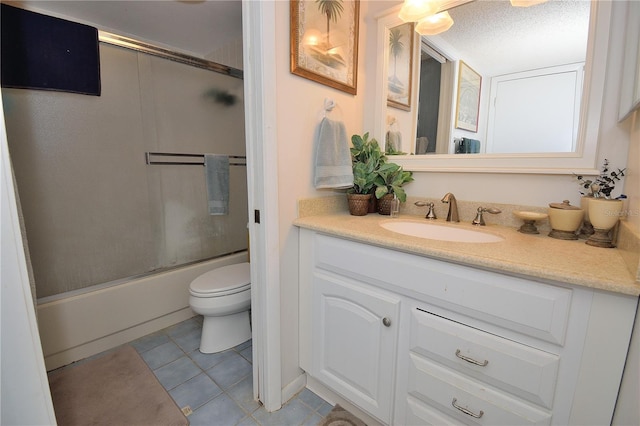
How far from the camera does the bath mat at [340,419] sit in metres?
1.16

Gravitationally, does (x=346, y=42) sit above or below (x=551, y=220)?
above

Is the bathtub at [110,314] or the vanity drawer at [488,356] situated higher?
the vanity drawer at [488,356]

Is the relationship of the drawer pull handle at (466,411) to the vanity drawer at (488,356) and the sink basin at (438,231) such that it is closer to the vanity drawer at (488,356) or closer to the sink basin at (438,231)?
the vanity drawer at (488,356)

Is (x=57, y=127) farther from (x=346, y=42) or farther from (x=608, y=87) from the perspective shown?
(x=608, y=87)

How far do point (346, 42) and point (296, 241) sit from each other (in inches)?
40.7

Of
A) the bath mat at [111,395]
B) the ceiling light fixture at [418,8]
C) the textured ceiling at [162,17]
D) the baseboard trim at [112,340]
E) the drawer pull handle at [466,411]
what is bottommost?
the bath mat at [111,395]

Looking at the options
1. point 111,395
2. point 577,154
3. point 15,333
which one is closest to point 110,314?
point 111,395

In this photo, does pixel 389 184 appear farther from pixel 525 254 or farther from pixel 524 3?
pixel 524 3

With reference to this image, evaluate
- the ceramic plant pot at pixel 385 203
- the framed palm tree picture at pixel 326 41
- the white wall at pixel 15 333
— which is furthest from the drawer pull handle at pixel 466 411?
the framed palm tree picture at pixel 326 41

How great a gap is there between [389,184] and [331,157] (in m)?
0.35

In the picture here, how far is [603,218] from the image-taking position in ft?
2.76

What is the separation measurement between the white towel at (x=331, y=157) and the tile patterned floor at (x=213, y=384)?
1.02 meters

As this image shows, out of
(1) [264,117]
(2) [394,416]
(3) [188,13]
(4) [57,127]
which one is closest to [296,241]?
(1) [264,117]

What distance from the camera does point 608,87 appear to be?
94 cm
